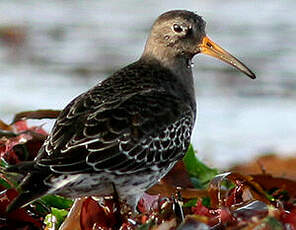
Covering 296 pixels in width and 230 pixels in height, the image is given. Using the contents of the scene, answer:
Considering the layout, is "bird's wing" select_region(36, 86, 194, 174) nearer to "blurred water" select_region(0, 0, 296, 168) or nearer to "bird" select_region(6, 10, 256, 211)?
"bird" select_region(6, 10, 256, 211)

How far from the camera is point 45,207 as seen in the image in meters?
5.36

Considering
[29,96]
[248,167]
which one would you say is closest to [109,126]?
[248,167]

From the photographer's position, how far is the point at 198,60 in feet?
40.9

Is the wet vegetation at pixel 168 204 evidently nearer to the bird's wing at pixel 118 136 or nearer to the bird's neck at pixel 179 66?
the bird's wing at pixel 118 136

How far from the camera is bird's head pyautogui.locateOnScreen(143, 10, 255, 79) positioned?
20.6 ft

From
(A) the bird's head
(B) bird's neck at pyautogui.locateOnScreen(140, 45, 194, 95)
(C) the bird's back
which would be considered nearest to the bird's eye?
(A) the bird's head

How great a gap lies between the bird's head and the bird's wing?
68 cm

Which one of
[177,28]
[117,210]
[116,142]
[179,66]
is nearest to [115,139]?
[116,142]

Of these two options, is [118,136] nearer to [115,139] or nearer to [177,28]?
[115,139]

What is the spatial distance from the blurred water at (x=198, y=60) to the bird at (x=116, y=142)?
382cm

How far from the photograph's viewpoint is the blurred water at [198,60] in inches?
400

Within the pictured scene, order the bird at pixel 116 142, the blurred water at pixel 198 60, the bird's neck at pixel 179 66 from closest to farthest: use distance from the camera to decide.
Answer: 1. the bird at pixel 116 142
2. the bird's neck at pixel 179 66
3. the blurred water at pixel 198 60

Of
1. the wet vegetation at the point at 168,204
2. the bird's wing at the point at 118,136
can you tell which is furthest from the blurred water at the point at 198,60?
the bird's wing at the point at 118,136

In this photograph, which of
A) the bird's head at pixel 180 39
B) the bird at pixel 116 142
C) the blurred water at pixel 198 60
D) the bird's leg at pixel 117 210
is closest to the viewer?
the bird's leg at pixel 117 210
